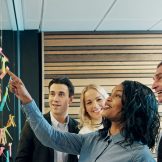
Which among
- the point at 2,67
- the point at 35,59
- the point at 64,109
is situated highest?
→ the point at 35,59

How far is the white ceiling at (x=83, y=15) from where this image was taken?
11.8ft

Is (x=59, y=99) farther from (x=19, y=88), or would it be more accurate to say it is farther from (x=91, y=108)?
(x=19, y=88)

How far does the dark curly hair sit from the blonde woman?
883 millimetres

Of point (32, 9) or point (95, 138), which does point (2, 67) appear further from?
point (32, 9)

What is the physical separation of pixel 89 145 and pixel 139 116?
33 centimetres

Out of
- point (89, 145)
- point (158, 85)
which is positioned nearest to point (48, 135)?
point (89, 145)

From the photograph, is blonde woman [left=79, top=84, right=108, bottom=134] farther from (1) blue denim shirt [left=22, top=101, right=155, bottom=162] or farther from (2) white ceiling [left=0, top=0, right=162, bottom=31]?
(2) white ceiling [left=0, top=0, right=162, bottom=31]

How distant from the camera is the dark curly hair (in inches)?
77.7

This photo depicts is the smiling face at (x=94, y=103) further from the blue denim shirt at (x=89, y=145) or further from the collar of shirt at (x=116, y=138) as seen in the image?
the collar of shirt at (x=116, y=138)

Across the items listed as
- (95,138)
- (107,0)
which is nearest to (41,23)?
(107,0)

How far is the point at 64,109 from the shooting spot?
2818 millimetres

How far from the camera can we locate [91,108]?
2.92 meters

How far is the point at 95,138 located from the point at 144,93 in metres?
0.38

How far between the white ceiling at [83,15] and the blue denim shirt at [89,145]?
138cm
